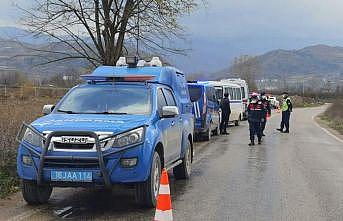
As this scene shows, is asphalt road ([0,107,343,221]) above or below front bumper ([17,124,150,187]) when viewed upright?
below

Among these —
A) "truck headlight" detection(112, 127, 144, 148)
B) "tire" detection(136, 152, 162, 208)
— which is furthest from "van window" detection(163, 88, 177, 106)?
"truck headlight" detection(112, 127, 144, 148)

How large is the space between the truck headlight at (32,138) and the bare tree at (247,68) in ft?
323

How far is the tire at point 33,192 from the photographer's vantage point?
7829 millimetres

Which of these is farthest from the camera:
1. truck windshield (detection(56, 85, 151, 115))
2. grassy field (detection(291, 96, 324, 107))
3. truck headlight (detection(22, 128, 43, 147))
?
grassy field (detection(291, 96, 324, 107))

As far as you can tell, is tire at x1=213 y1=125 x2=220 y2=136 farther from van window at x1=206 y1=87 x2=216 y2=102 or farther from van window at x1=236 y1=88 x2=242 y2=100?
Answer: van window at x1=236 y1=88 x2=242 y2=100

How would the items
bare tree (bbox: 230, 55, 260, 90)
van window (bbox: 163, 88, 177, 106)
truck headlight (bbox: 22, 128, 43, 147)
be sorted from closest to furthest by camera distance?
truck headlight (bbox: 22, 128, 43, 147), van window (bbox: 163, 88, 177, 106), bare tree (bbox: 230, 55, 260, 90)

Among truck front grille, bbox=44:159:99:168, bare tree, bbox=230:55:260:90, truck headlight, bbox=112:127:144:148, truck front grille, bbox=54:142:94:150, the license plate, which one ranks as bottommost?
the license plate

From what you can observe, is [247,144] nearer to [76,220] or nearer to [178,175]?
[178,175]

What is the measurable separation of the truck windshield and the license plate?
1385 millimetres

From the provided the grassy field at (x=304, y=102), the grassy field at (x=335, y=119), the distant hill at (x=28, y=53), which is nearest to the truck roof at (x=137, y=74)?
the distant hill at (x=28, y=53)

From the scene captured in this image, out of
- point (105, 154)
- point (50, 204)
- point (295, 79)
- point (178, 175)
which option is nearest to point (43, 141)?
point (105, 154)

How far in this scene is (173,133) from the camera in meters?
9.39

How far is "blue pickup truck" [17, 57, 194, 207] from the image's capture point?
7230 mm

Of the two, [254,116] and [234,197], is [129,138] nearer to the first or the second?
[234,197]
